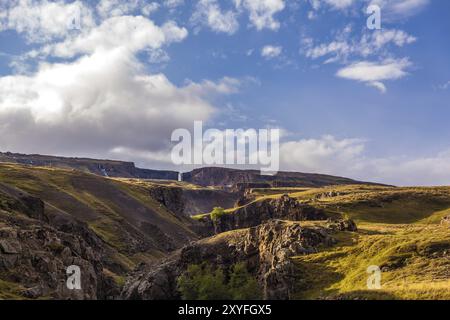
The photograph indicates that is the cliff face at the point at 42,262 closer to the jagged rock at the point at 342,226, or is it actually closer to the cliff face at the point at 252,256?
the cliff face at the point at 252,256

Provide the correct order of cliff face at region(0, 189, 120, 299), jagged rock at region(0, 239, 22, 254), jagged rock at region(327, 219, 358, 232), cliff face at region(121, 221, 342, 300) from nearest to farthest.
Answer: cliff face at region(0, 189, 120, 299) → jagged rock at region(0, 239, 22, 254) → cliff face at region(121, 221, 342, 300) → jagged rock at region(327, 219, 358, 232)

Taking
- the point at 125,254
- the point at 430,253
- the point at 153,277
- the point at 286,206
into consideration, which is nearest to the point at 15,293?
the point at 153,277

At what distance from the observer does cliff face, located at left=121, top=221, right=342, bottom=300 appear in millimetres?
92188

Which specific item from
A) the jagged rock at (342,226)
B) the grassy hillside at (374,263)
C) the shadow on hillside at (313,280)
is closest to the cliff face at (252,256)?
the shadow on hillside at (313,280)

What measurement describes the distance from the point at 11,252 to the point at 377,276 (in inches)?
2336

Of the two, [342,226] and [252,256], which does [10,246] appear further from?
[342,226]

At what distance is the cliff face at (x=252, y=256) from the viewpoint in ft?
302

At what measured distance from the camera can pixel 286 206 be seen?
192875mm

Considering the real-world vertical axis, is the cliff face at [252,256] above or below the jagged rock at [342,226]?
below

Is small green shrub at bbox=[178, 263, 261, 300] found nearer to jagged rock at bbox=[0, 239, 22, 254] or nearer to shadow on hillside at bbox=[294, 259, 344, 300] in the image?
shadow on hillside at bbox=[294, 259, 344, 300]

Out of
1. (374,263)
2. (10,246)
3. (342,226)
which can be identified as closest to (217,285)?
(374,263)

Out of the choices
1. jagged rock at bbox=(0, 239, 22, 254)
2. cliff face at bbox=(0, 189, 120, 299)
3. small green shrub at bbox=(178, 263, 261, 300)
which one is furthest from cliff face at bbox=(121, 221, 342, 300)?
jagged rock at bbox=(0, 239, 22, 254)
